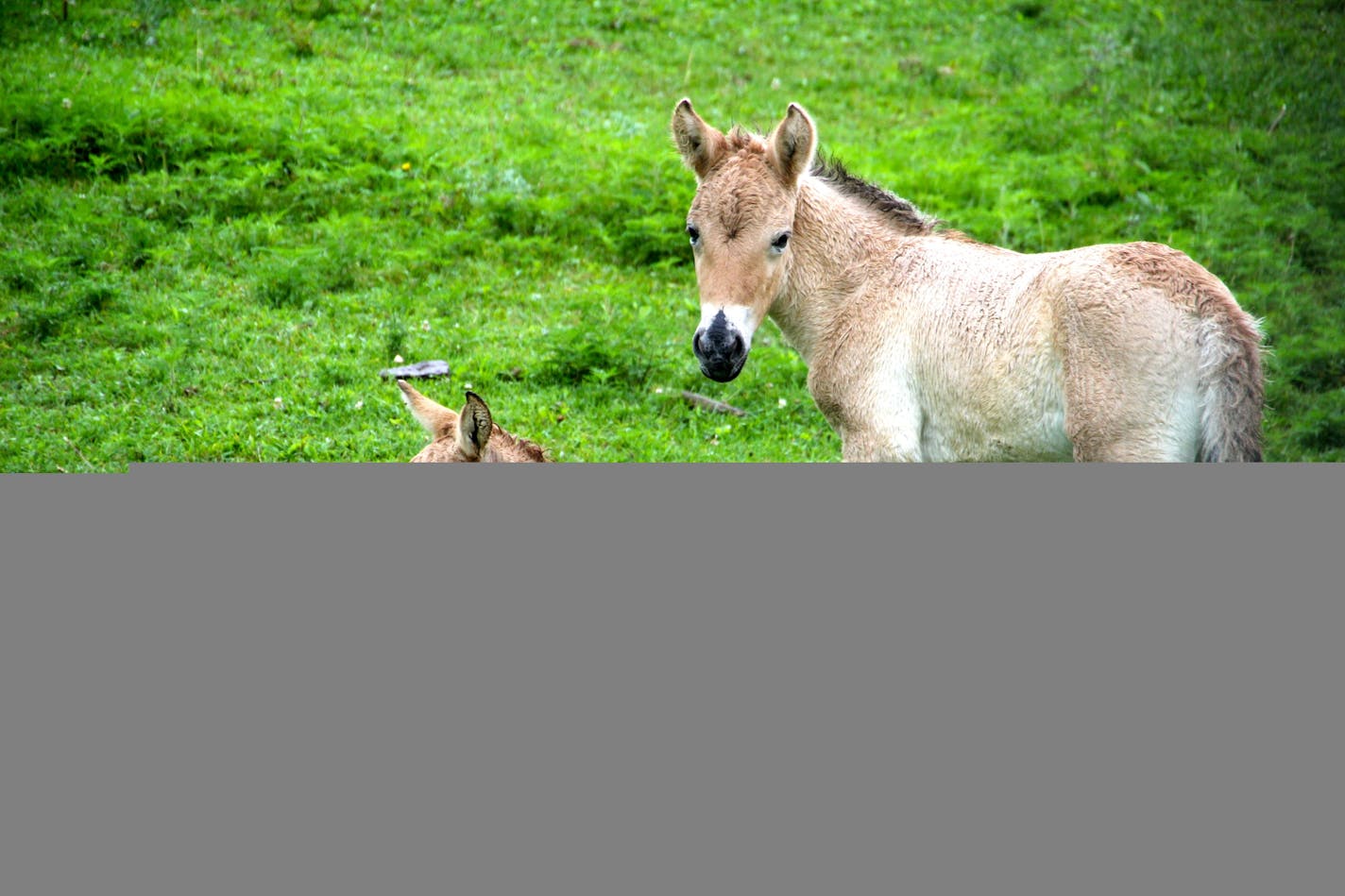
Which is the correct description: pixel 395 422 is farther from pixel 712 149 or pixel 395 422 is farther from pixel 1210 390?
pixel 1210 390

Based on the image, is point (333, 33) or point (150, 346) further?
point (333, 33)

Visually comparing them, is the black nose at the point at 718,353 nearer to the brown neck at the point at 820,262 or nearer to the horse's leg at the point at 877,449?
the horse's leg at the point at 877,449

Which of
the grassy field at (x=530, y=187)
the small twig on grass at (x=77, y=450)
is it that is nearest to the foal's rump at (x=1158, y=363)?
the grassy field at (x=530, y=187)

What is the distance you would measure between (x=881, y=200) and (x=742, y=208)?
0.77m

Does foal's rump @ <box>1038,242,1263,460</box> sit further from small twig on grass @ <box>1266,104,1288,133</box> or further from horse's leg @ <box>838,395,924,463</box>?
small twig on grass @ <box>1266,104,1288,133</box>

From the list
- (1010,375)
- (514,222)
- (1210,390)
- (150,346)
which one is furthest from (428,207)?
(1210,390)

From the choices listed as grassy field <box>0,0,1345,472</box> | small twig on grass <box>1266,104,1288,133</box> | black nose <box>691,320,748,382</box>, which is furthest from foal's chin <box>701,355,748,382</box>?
small twig on grass <box>1266,104,1288,133</box>

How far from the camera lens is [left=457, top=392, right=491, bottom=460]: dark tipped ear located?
3.26 metres

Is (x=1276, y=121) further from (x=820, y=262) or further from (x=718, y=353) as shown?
(x=718, y=353)

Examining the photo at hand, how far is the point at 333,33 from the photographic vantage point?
8.39m

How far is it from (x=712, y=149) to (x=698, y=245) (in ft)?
1.13

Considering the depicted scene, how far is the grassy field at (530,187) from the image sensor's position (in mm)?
5387

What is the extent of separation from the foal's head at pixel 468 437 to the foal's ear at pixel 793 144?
1.27 metres

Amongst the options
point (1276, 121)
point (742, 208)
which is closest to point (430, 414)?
point (742, 208)
